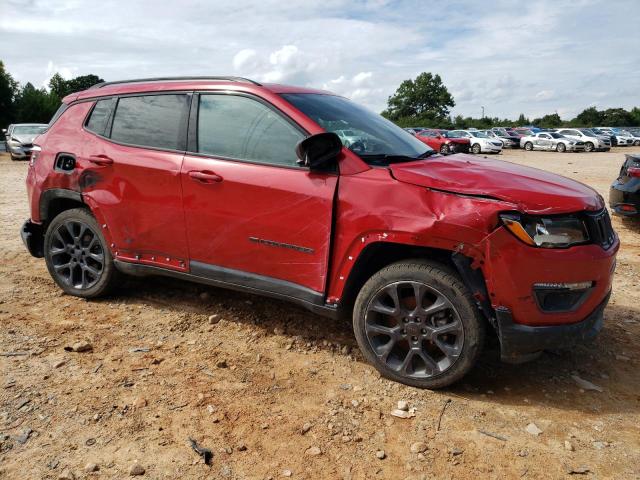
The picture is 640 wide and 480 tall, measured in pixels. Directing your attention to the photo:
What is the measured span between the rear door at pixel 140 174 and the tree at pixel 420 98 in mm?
88486

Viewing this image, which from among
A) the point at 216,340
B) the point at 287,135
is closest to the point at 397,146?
→ the point at 287,135

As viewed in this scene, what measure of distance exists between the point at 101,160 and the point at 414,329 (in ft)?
8.79

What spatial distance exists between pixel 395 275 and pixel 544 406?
1120 millimetres

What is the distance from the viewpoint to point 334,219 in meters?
3.19

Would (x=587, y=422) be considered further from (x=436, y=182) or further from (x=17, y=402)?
(x=17, y=402)

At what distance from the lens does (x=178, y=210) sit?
3742 mm

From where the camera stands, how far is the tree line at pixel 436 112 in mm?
71812

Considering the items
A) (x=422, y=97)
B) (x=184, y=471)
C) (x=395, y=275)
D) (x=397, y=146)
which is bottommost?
(x=184, y=471)

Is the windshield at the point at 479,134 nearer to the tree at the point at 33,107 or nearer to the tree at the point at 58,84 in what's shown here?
the tree at the point at 33,107

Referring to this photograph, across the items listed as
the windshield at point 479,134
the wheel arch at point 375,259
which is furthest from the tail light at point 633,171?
the windshield at point 479,134

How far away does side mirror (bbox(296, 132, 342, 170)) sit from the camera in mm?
3139

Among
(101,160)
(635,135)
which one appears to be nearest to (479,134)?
(635,135)

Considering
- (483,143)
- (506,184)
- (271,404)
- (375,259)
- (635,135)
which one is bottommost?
(271,404)

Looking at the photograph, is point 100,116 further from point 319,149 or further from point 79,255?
point 319,149
